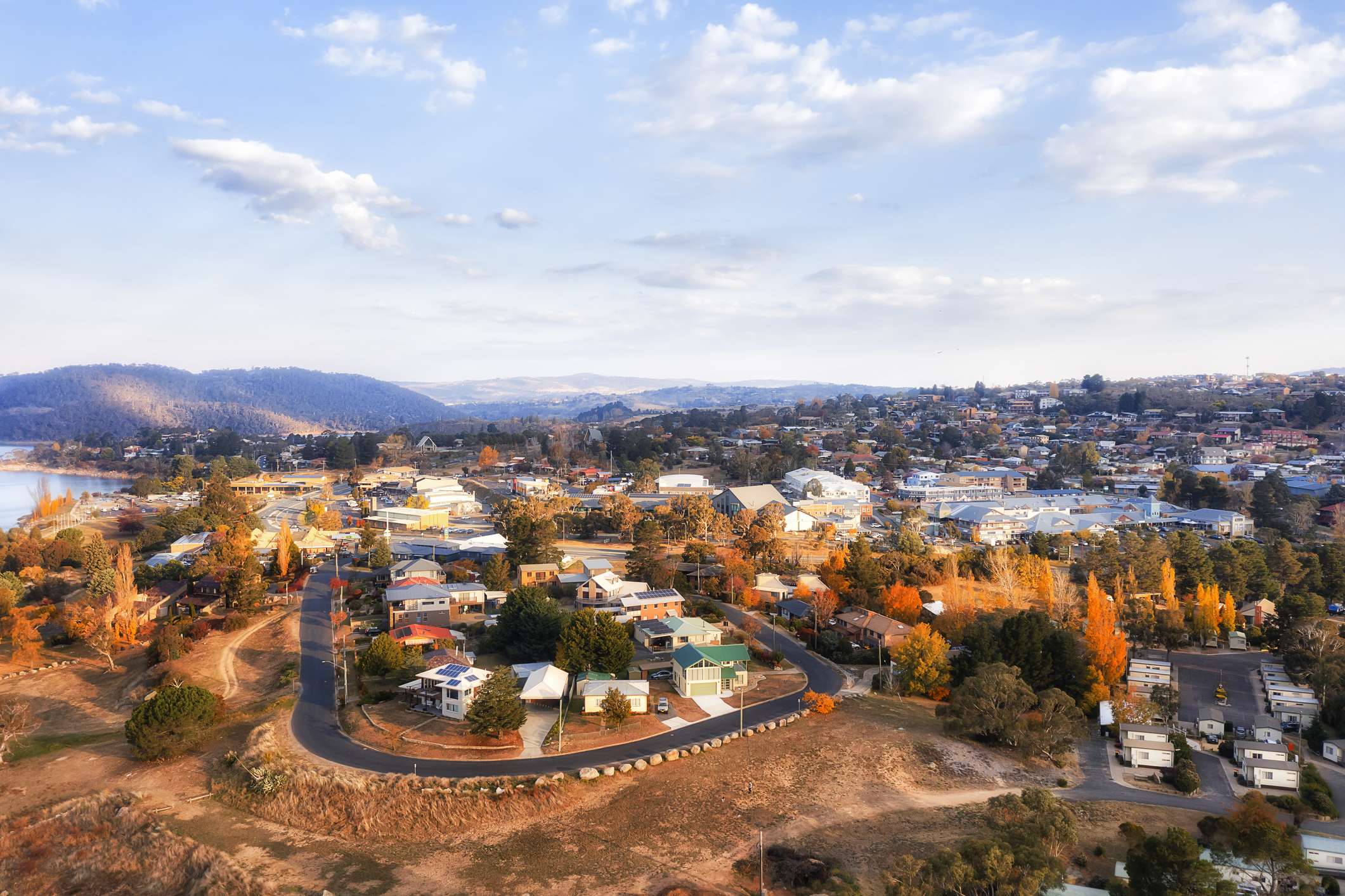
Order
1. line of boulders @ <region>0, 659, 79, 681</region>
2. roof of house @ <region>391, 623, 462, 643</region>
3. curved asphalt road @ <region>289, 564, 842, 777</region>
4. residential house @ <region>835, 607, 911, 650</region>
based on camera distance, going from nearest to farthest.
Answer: curved asphalt road @ <region>289, 564, 842, 777</region> < roof of house @ <region>391, 623, 462, 643</region> < line of boulders @ <region>0, 659, 79, 681</region> < residential house @ <region>835, 607, 911, 650</region>

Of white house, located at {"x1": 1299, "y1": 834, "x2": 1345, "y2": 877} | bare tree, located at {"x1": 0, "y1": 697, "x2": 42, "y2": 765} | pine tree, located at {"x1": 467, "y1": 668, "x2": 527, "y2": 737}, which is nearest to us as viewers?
white house, located at {"x1": 1299, "y1": 834, "x2": 1345, "y2": 877}

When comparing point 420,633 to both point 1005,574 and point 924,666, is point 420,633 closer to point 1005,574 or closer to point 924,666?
point 924,666

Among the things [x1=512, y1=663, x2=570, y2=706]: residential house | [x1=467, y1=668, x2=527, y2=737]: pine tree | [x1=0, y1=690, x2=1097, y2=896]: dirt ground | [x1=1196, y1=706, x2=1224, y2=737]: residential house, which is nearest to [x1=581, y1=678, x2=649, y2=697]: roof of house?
[x1=512, y1=663, x2=570, y2=706]: residential house

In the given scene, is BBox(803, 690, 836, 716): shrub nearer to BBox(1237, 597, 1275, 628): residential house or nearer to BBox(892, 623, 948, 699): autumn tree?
BBox(892, 623, 948, 699): autumn tree

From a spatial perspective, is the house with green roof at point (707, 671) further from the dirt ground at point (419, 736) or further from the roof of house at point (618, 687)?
the dirt ground at point (419, 736)

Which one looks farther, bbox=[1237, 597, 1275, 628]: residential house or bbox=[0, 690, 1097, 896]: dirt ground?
bbox=[1237, 597, 1275, 628]: residential house

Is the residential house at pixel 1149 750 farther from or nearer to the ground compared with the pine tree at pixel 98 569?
nearer to the ground

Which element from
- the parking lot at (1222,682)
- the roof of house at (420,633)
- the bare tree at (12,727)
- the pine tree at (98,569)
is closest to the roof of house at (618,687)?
the roof of house at (420,633)
